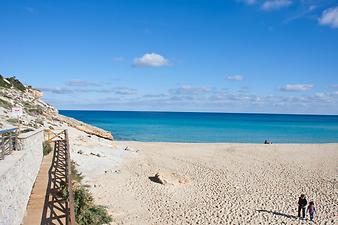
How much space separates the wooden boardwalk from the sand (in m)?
3.10

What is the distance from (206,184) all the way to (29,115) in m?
17.5

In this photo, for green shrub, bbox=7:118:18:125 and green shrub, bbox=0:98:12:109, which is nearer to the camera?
green shrub, bbox=7:118:18:125

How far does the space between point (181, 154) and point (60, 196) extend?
21703 mm

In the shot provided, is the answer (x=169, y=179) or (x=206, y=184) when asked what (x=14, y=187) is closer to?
(x=169, y=179)

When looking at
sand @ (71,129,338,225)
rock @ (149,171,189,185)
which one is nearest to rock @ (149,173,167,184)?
rock @ (149,171,189,185)

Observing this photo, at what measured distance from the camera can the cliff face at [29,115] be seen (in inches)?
938

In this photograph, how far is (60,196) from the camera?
12.1m

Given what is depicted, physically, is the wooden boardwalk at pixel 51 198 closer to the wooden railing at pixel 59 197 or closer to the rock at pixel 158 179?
the wooden railing at pixel 59 197

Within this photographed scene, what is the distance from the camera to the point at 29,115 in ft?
96.3

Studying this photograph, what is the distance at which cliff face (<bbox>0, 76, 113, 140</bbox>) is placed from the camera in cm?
2382

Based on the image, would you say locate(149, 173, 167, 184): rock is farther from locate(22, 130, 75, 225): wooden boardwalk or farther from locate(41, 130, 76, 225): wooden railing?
locate(22, 130, 75, 225): wooden boardwalk

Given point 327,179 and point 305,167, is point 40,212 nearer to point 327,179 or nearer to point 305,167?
point 327,179

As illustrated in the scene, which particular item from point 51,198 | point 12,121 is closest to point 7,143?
point 51,198

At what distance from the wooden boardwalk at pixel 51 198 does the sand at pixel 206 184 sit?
310 centimetres
